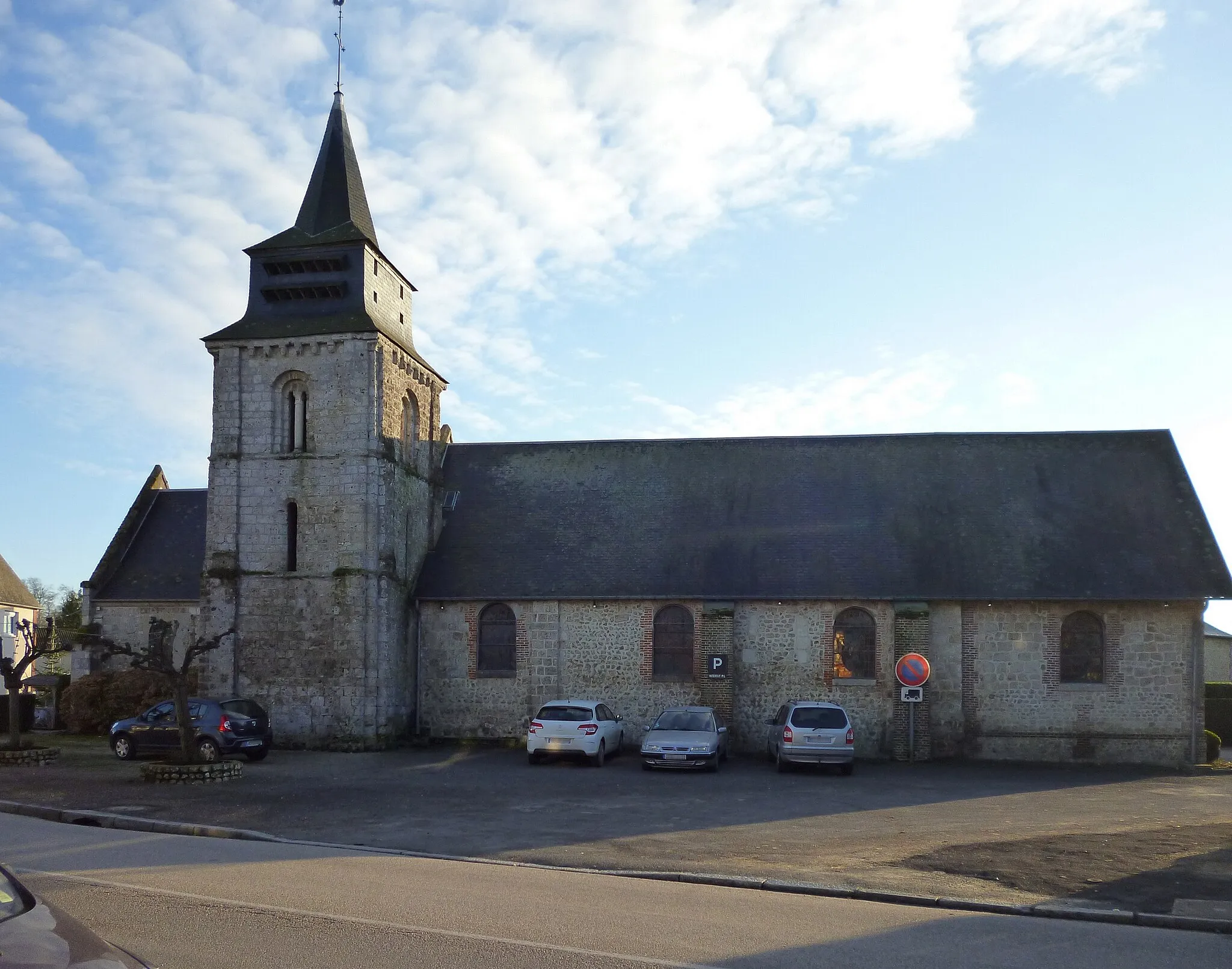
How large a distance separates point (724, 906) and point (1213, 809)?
39.2 feet

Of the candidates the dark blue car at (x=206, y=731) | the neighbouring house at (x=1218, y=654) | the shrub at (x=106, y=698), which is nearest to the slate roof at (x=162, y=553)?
the shrub at (x=106, y=698)

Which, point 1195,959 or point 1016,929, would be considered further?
point 1016,929

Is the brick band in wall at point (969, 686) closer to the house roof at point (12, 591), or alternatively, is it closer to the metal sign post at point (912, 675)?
the metal sign post at point (912, 675)

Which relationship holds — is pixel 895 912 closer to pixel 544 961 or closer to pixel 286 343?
pixel 544 961

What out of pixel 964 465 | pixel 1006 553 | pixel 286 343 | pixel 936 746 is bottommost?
pixel 936 746

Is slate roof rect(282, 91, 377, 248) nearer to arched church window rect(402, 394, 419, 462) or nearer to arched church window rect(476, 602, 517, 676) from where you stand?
arched church window rect(402, 394, 419, 462)

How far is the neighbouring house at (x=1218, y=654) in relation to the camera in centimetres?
4334

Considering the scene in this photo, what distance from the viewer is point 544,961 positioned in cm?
747

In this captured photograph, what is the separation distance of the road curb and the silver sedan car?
32.7 ft

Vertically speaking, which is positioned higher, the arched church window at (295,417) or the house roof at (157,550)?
the arched church window at (295,417)

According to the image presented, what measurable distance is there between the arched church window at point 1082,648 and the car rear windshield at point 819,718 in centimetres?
727

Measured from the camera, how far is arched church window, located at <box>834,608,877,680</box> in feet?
88.1

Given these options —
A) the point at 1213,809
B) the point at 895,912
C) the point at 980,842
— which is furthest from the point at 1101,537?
the point at 895,912

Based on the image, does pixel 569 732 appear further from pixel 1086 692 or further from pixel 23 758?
pixel 1086 692
